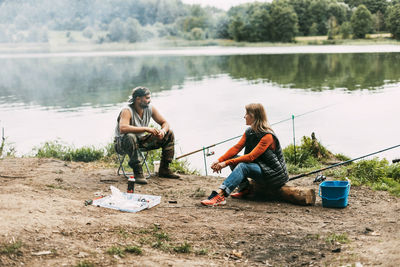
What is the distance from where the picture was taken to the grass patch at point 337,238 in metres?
3.73

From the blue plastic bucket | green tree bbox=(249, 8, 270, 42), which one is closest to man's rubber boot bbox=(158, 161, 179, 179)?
the blue plastic bucket

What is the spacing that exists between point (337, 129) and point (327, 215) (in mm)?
9408

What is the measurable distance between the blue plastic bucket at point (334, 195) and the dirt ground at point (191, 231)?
94 millimetres

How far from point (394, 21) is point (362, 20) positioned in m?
5.37

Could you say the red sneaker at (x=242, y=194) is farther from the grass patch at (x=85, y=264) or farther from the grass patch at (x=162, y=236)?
the grass patch at (x=85, y=264)

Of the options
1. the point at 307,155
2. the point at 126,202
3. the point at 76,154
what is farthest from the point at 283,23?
the point at 126,202

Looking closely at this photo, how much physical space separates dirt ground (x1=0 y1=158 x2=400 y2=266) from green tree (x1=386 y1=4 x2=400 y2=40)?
56.5 meters

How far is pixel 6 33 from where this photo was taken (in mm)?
93750

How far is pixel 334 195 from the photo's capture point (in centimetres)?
492

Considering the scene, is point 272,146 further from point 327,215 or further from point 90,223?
point 90,223

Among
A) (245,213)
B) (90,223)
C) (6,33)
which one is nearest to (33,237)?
(90,223)

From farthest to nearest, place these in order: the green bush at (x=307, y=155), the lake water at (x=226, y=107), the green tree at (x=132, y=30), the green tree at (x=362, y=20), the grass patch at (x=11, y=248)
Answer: the green tree at (x=132, y=30) < the green tree at (x=362, y=20) < the lake water at (x=226, y=107) < the green bush at (x=307, y=155) < the grass patch at (x=11, y=248)

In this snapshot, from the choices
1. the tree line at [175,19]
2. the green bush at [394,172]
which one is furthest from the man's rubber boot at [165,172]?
the tree line at [175,19]

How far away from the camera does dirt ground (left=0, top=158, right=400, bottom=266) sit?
330 centimetres
